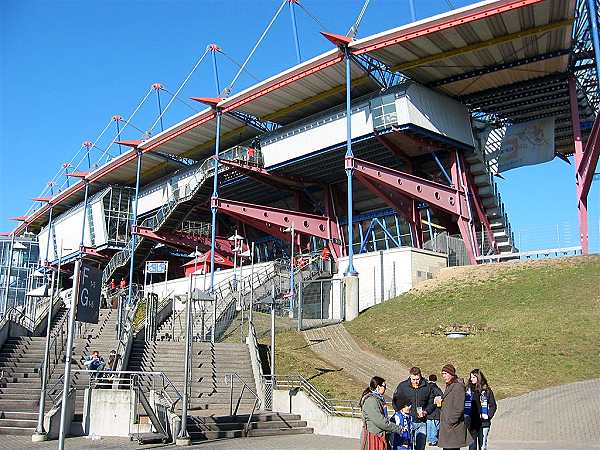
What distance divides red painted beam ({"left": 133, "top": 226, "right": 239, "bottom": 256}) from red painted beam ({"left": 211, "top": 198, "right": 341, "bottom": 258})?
30.4 ft

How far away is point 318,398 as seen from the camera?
18578mm

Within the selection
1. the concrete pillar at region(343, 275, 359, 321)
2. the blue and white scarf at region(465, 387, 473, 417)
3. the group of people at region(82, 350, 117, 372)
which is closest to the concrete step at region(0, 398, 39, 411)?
the group of people at region(82, 350, 117, 372)

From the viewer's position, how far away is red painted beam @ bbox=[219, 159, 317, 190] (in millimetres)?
46750

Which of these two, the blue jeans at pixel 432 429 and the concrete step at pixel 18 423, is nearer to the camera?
the blue jeans at pixel 432 429

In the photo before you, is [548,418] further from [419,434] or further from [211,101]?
[211,101]

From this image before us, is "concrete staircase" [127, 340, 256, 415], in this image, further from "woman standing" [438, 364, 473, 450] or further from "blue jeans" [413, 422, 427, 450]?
"woman standing" [438, 364, 473, 450]

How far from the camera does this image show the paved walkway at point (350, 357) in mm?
22828

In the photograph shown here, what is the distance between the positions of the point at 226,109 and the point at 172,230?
14.5 m

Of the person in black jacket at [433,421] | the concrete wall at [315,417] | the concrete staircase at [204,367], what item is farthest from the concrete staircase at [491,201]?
the person in black jacket at [433,421]

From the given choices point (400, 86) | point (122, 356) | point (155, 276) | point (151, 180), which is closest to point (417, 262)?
point (400, 86)

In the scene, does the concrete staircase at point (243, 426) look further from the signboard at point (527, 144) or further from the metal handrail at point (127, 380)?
the signboard at point (527, 144)

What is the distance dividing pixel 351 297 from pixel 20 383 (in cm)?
1708

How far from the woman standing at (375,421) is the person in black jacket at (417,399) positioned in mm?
1154

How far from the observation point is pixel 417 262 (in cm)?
3656
